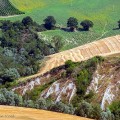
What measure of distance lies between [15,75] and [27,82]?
908cm

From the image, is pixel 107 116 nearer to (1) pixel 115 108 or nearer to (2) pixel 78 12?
(1) pixel 115 108

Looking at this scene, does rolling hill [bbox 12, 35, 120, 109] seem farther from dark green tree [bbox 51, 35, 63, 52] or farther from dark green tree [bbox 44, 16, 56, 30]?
dark green tree [bbox 44, 16, 56, 30]

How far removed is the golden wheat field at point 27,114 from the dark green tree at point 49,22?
91.4 metres

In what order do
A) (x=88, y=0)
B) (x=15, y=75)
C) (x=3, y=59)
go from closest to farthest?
(x=15, y=75)
(x=3, y=59)
(x=88, y=0)

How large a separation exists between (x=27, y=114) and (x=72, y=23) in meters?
96.4

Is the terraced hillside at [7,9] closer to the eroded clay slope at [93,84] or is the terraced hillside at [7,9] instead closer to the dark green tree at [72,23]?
the dark green tree at [72,23]

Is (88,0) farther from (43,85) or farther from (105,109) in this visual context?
(105,109)

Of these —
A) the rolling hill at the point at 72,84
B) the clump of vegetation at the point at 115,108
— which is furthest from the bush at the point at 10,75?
the clump of vegetation at the point at 115,108

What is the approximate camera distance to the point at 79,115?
7494 cm

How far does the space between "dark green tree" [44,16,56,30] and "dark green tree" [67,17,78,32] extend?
189 inches

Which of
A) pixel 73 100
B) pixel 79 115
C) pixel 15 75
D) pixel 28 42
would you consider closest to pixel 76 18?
pixel 28 42

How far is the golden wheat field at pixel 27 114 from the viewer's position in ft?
215

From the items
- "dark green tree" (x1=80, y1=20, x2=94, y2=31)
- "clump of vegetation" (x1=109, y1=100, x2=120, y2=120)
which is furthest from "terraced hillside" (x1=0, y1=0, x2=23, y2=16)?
"clump of vegetation" (x1=109, y1=100, x2=120, y2=120)

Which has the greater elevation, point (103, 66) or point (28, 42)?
point (103, 66)
